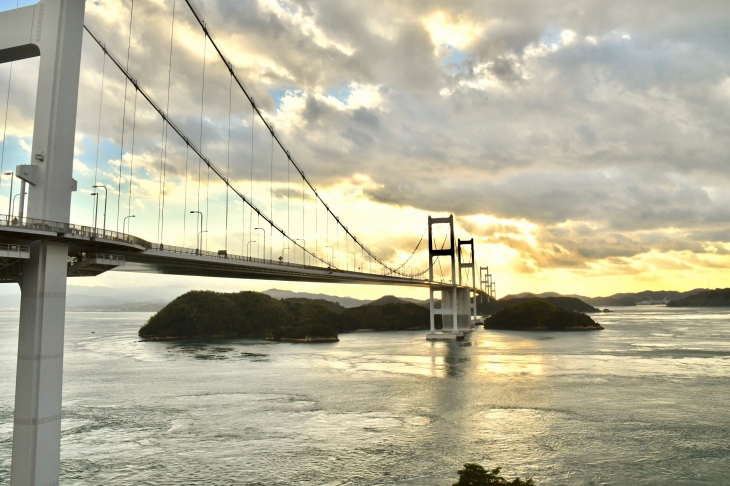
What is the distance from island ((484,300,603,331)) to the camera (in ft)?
397

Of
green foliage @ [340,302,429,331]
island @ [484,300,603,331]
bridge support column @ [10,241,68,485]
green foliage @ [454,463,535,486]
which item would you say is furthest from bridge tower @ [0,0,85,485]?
island @ [484,300,603,331]

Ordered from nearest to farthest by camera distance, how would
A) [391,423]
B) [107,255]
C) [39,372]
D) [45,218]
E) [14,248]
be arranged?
[14,248] < [39,372] < [45,218] < [107,255] < [391,423]

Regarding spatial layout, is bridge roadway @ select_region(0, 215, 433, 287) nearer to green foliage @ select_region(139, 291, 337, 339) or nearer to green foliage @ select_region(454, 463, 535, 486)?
green foliage @ select_region(454, 463, 535, 486)

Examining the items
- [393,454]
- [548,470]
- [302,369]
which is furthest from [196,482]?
[302,369]

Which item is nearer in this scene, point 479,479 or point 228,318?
point 479,479

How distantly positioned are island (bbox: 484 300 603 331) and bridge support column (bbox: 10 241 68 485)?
118m

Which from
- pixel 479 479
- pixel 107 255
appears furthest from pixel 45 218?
pixel 479 479

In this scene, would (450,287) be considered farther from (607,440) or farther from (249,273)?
(607,440)

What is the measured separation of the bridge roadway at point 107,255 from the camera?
14148mm

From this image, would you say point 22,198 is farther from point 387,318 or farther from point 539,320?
point 539,320

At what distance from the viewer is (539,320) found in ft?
402

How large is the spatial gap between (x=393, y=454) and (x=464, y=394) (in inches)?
604

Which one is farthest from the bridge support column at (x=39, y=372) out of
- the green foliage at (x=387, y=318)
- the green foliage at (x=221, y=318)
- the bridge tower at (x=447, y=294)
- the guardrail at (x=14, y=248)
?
the green foliage at (x=387, y=318)

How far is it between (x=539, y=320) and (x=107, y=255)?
118 metres
